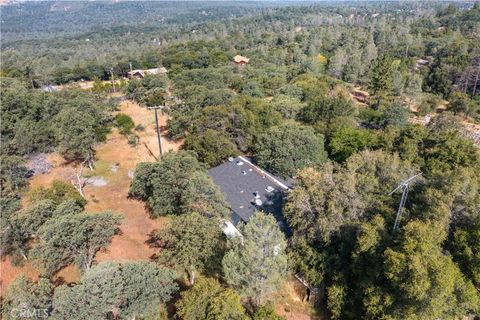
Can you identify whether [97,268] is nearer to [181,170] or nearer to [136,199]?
[181,170]

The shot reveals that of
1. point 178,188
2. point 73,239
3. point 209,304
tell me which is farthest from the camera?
point 178,188

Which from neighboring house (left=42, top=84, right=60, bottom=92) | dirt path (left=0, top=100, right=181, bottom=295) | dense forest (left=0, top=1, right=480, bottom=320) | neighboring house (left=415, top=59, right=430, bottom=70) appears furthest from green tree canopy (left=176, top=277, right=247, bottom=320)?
neighboring house (left=415, top=59, right=430, bottom=70)

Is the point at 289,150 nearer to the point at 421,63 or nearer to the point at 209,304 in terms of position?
the point at 209,304

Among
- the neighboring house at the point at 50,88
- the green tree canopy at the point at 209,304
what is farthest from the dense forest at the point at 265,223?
the neighboring house at the point at 50,88

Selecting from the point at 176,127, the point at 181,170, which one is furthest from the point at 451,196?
the point at 176,127

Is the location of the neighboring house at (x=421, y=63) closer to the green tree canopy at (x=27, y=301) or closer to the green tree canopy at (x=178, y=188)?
the green tree canopy at (x=178, y=188)

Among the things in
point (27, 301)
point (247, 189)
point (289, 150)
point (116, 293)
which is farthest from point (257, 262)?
point (289, 150)

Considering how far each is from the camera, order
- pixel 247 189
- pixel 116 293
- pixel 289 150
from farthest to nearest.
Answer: pixel 289 150
pixel 247 189
pixel 116 293

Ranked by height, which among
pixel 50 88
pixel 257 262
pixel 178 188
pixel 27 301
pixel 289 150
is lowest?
pixel 50 88

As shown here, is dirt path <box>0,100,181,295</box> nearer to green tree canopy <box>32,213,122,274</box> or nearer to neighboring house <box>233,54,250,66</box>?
green tree canopy <box>32,213,122,274</box>

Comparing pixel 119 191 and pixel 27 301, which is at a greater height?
pixel 27 301
